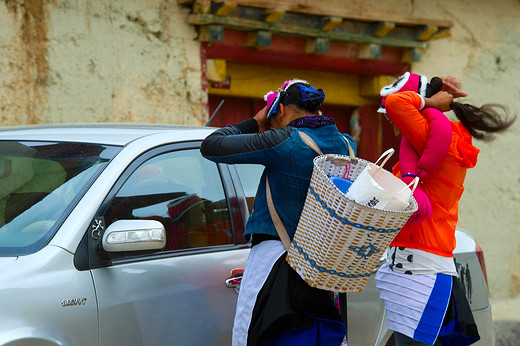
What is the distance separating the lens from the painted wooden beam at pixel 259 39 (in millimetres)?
7055

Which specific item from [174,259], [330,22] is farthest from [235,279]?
[330,22]

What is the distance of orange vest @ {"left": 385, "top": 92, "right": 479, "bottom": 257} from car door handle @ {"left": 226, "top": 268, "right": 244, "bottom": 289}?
70 cm

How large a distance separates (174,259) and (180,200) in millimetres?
311

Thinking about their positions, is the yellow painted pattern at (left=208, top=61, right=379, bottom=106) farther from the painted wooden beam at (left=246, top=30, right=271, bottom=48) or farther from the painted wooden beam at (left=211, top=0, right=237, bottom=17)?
the painted wooden beam at (left=211, top=0, right=237, bottom=17)

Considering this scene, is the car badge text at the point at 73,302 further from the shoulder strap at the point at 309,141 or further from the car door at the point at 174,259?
the shoulder strap at the point at 309,141

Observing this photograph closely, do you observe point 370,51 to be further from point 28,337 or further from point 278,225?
point 28,337

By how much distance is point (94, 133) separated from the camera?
3400 mm

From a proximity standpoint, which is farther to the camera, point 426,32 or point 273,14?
point 426,32

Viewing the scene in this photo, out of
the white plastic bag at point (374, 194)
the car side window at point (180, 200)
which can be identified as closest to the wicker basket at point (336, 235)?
the white plastic bag at point (374, 194)

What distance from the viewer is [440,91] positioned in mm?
3459

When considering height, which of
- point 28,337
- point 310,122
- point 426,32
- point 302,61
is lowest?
point 28,337

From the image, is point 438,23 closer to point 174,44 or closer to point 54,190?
point 174,44

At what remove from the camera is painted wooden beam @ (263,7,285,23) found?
6.86 m

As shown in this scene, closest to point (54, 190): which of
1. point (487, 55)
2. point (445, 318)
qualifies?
point (445, 318)
